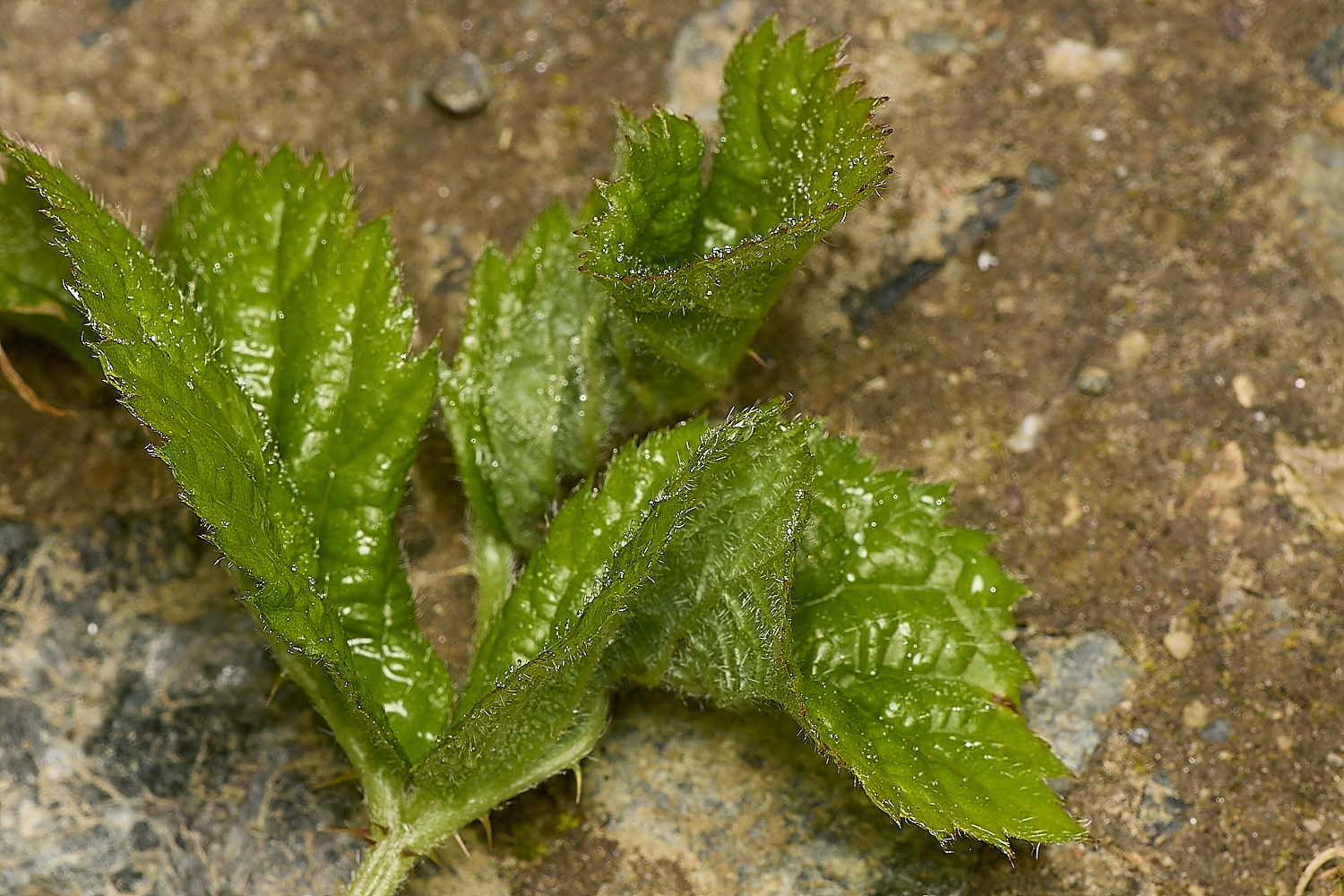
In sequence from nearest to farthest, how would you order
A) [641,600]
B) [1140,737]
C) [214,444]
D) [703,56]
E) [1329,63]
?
[214,444]
[641,600]
[1140,737]
[1329,63]
[703,56]

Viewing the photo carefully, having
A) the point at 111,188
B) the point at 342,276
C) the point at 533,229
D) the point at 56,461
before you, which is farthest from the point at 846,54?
the point at 56,461

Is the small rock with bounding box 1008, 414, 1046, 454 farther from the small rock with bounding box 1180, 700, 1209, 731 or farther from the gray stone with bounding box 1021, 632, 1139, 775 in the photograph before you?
the small rock with bounding box 1180, 700, 1209, 731

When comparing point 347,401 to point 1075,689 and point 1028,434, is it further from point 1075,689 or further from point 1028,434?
point 1075,689

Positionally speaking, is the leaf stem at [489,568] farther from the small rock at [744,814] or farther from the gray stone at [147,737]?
the gray stone at [147,737]

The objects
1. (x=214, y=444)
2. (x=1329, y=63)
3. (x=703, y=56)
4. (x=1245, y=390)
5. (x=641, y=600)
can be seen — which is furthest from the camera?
(x=703, y=56)

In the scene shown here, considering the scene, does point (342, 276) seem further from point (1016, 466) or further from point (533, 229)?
point (1016, 466)

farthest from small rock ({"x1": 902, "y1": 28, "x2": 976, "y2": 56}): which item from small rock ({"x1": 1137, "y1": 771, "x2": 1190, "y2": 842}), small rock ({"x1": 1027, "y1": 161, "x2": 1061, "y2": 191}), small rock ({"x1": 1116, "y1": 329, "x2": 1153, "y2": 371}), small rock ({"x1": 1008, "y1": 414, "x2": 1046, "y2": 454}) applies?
small rock ({"x1": 1137, "y1": 771, "x2": 1190, "y2": 842})

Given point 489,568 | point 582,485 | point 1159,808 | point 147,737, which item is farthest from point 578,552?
point 1159,808
